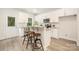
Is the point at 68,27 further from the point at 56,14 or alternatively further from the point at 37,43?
the point at 37,43

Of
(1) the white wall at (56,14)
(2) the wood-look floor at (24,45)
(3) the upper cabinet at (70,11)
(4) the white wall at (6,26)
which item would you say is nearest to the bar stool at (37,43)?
(2) the wood-look floor at (24,45)

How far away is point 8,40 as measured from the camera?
2.25m

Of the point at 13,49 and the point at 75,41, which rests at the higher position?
the point at 75,41

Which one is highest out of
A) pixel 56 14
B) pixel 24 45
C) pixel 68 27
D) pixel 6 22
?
pixel 56 14

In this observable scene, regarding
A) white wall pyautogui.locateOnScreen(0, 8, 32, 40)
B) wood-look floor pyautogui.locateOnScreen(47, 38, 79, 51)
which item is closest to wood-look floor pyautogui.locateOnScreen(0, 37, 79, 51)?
wood-look floor pyautogui.locateOnScreen(47, 38, 79, 51)

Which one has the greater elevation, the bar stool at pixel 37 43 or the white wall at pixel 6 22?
the white wall at pixel 6 22

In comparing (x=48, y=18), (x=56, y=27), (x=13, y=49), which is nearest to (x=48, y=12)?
(x=48, y=18)

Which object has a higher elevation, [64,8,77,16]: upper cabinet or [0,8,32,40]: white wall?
[64,8,77,16]: upper cabinet

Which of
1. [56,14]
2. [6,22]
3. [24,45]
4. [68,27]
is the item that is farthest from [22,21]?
[68,27]

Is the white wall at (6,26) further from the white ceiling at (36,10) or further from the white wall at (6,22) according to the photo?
the white ceiling at (36,10)

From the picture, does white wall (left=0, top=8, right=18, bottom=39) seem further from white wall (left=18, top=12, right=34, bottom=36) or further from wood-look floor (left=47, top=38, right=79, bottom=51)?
wood-look floor (left=47, top=38, right=79, bottom=51)
